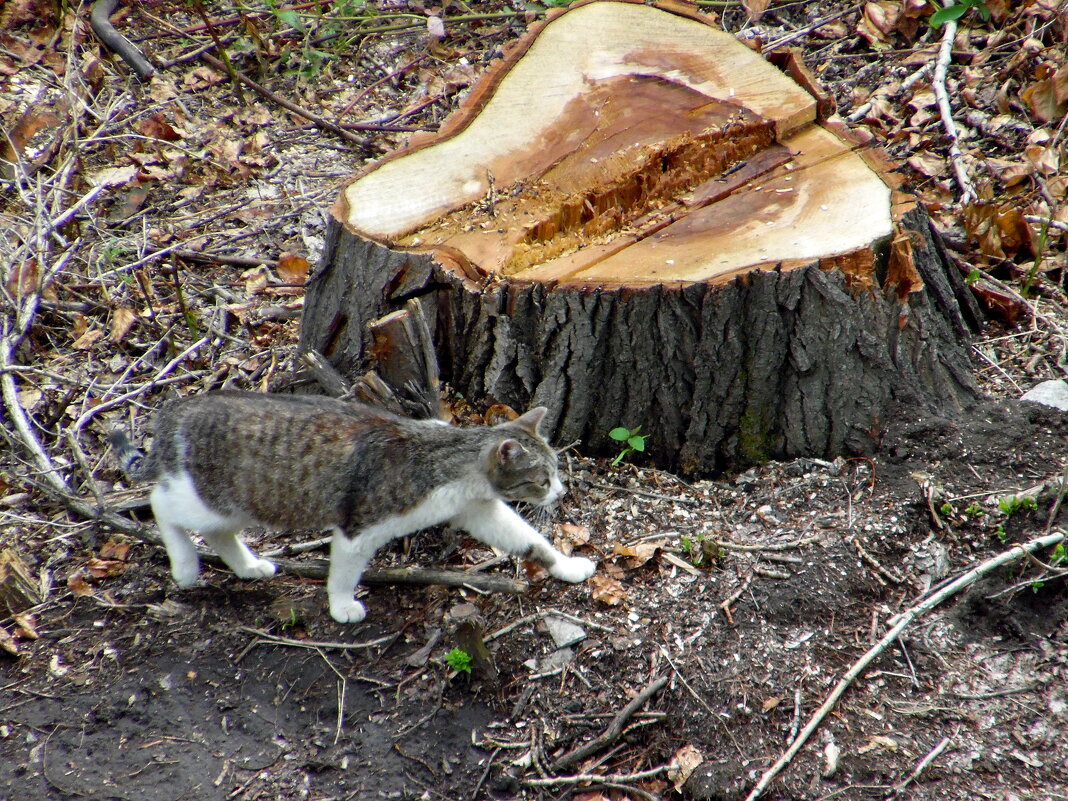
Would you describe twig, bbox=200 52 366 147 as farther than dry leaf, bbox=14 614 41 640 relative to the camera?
Yes

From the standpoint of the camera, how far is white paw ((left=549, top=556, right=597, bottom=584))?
3.31 meters

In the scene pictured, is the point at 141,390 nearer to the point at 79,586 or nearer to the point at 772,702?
the point at 79,586

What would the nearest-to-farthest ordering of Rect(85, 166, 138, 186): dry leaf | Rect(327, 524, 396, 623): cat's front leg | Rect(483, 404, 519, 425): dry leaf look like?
Rect(327, 524, 396, 623): cat's front leg
Rect(483, 404, 519, 425): dry leaf
Rect(85, 166, 138, 186): dry leaf

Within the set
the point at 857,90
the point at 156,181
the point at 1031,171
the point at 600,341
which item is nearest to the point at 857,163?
the point at 600,341

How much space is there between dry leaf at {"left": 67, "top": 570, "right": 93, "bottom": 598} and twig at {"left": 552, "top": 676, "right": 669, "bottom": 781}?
215 centimetres

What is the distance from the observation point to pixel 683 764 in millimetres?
2709

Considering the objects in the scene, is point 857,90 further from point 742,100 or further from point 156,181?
point 156,181

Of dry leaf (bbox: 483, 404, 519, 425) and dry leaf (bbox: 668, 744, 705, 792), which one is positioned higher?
dry leaf (bbox: 483, 404, 519, 425)

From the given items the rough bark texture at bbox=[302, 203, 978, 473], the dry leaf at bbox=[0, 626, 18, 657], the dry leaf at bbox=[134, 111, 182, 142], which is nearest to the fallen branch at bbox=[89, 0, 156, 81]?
the dry leaf at bbox=[134, 111, 182, 142]

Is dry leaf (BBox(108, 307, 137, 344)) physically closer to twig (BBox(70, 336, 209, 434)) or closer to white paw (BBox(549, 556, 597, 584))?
twig (BBox(70, 336, 209, 434))

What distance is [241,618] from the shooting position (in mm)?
3389

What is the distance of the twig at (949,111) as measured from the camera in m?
4.83

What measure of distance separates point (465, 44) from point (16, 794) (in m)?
6.22

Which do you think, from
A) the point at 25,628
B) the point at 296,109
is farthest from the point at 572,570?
the point at 296,109
